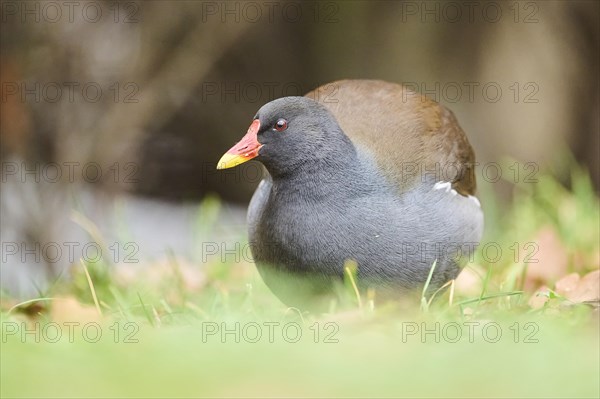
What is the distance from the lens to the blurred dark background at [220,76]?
6016 millimetres

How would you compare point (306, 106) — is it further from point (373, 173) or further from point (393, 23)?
point (393, 23)

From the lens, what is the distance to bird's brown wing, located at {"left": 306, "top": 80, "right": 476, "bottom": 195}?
3.72 metres

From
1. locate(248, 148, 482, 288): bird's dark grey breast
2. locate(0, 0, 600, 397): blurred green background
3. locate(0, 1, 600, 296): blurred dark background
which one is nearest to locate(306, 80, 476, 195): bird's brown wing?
locate(248, 148, 482, 288): bird's dark grey breast

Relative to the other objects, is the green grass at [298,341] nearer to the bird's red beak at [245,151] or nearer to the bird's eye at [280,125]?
the bird's red beak at [245,151]

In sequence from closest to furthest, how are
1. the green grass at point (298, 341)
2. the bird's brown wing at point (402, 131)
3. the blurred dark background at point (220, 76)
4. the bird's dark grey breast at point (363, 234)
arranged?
the green grass at point (298, 341) < the bird's dark grey breast at point (363, 234) < the bird's brown wing at point (402, 131) < the blurred dark background at point (220, 76)

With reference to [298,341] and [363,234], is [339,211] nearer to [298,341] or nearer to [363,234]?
[363,234]

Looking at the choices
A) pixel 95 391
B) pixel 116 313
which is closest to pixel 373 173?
pixel 116 313

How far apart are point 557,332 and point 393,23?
446cm

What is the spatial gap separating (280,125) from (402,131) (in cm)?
54

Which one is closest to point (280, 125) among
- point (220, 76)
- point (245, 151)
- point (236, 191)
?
point (245, 151)

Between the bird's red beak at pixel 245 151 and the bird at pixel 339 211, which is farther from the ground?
the bird's red beak at pixel 245 151

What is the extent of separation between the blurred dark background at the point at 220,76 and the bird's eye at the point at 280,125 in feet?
8.90

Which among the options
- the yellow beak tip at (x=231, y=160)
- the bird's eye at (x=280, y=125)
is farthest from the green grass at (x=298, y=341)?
the bird's eye at (x=280, y=125)

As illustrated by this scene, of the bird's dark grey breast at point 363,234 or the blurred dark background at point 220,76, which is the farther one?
the blurred dark background at point 220,76
